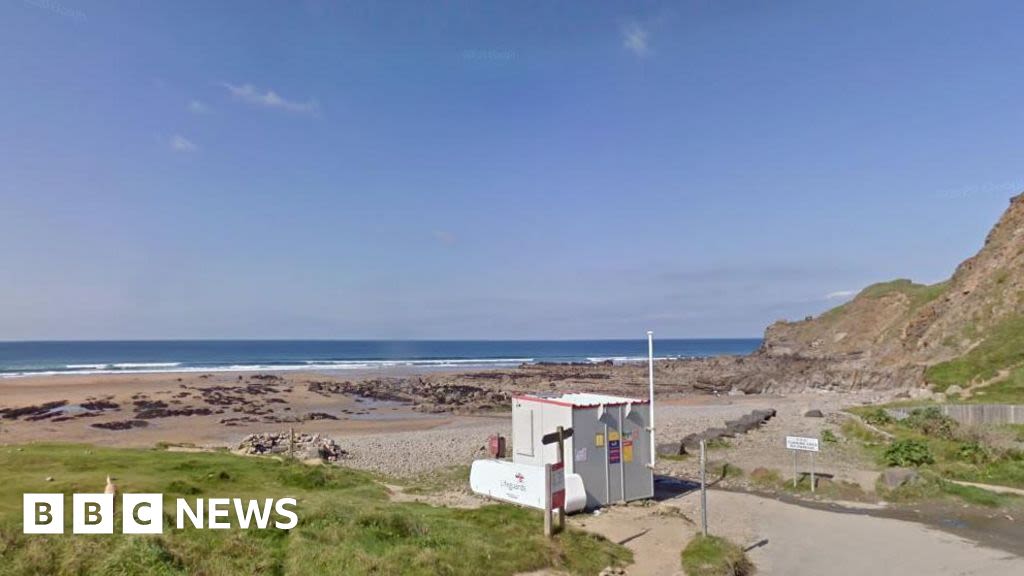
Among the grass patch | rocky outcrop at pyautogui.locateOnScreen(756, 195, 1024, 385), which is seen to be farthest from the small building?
rocky outcrop at pyautogui.locateOnScreen(756, 195, 1024, 385)

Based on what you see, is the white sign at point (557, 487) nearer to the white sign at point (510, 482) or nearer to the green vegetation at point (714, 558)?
the white sign at point (510, 482)

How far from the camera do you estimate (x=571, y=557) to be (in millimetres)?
12695

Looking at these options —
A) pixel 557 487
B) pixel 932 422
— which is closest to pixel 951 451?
pixel 932 422

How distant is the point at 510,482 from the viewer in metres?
17.3

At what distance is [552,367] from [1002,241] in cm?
6630

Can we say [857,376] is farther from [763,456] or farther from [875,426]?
[763,456]

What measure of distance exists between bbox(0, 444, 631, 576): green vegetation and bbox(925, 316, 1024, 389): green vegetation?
38210 millimetres

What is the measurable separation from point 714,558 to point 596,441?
5361mm

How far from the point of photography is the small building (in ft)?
58.7

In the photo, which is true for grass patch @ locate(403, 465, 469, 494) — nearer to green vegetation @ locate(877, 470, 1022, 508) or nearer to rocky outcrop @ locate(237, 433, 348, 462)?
rocky outcrop @ locate(237, 433, 348, 462)

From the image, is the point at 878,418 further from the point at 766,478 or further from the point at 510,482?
the point at 510,482

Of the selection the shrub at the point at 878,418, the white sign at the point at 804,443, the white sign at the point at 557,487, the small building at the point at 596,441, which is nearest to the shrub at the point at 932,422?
the shrub at the point at 878,418

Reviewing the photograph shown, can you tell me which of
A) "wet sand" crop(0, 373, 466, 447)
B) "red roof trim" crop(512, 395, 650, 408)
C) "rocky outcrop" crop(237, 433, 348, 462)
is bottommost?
"wet sand" crop(0, 373, 466, 447)

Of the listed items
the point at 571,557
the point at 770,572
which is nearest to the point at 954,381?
the point at 770,572
